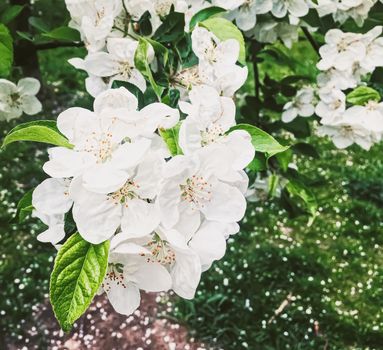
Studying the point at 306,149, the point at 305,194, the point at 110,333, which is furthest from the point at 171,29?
the point at 110,333

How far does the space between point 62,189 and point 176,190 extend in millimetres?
235

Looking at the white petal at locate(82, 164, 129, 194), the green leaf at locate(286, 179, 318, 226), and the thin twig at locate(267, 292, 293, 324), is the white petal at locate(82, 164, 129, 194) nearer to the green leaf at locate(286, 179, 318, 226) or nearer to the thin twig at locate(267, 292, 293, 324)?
the green leaf at locate(286, 179, 318, 226)

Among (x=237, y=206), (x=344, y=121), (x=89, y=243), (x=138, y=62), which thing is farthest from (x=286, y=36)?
(x=89, y=243)

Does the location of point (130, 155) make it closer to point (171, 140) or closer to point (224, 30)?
point (171, 140)

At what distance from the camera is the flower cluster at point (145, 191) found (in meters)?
0.86

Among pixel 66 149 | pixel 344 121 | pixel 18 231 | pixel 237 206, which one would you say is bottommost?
pixel 18 231

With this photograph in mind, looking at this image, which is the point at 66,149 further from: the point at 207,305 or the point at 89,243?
the point at 207,305

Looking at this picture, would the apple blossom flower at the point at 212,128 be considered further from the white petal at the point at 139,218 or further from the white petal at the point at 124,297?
the white petal at the point at 124,297

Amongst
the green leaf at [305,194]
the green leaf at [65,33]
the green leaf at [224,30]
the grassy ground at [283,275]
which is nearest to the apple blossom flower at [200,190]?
the green leaf at [224,30]

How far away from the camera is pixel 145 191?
892 millimetres

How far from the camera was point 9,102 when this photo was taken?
1.93 m

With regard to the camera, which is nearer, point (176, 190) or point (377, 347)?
point (176, 190)

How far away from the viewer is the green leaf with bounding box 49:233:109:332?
0.84m

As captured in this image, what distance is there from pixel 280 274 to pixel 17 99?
2.15m
